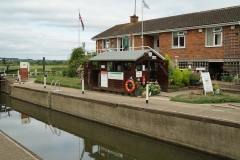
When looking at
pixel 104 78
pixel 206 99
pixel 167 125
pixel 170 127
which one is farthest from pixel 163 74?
pixel 170 127

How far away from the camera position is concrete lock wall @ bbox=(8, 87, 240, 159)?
8977 millimetres

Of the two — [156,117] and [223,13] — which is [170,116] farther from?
[223,13]

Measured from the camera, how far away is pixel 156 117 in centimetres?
1126

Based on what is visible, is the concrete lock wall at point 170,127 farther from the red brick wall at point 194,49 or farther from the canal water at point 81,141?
the red brick wall at point 194,49

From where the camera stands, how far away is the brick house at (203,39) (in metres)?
20.7

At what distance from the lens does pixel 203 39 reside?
22.7 m

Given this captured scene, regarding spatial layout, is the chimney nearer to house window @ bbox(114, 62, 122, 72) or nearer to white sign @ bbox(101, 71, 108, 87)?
white sign @ bbox(101, 71, 108, 87)

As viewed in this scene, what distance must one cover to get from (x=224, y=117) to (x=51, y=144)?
7.51 m

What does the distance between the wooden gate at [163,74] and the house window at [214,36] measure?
276 inches

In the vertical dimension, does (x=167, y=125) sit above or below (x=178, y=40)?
below

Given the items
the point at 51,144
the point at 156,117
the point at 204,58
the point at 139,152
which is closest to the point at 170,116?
the point at 156,117

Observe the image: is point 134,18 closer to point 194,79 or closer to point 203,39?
point 203,39

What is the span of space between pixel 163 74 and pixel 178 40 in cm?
850

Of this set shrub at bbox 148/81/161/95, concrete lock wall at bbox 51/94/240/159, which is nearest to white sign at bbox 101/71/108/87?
concrete lock wall at bbox 51/94/240/159
